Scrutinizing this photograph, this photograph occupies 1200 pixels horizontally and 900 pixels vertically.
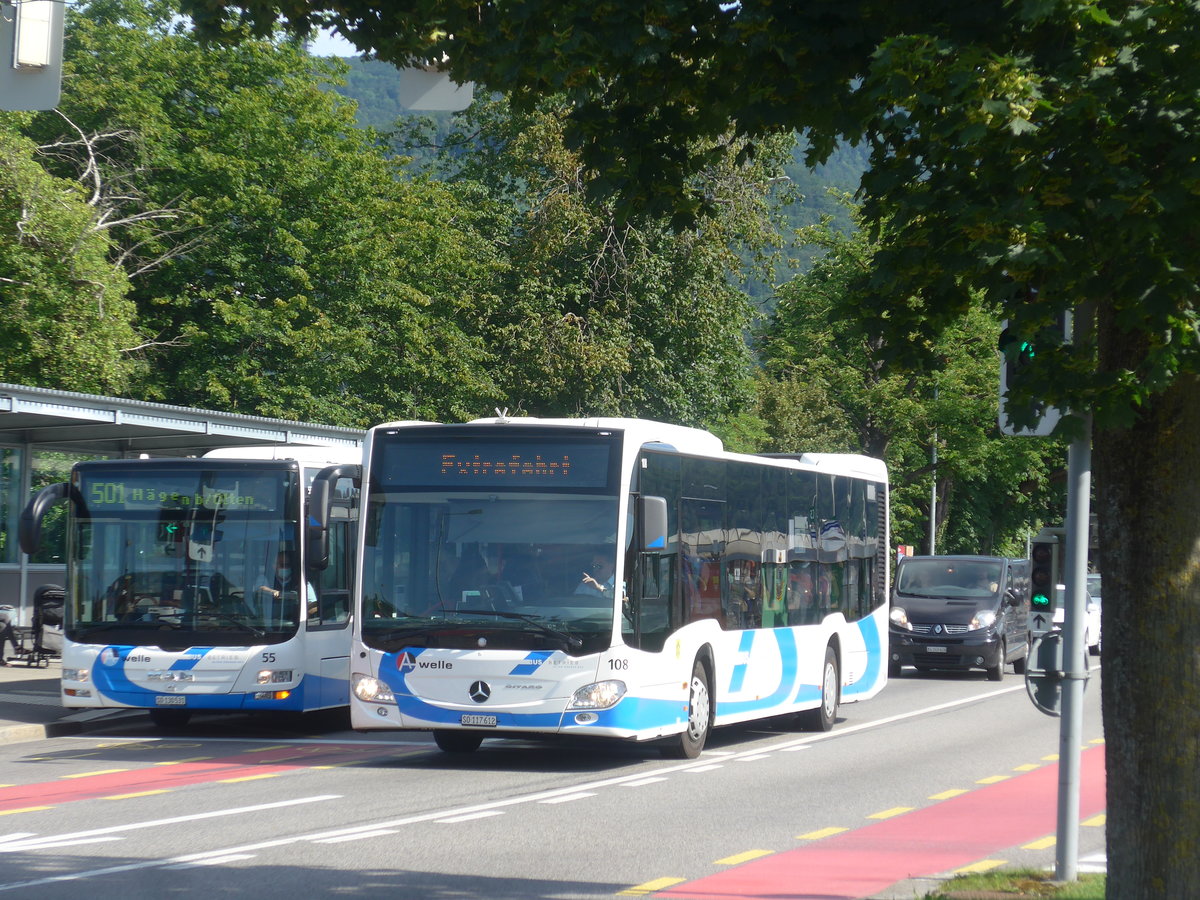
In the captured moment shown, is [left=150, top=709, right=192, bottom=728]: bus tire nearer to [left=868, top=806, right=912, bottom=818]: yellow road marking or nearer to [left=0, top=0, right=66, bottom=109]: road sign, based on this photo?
[left=868, top=806, right=912, bottom=818]: yellow road marking

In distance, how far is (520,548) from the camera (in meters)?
13.8

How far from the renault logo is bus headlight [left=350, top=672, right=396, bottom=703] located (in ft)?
2.27

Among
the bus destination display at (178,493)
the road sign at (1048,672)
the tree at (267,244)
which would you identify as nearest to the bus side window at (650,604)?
the bus destination display at (178,493)

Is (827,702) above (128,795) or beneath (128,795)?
above

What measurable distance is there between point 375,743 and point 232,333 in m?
25.1

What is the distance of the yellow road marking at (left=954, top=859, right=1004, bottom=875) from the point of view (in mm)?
9071

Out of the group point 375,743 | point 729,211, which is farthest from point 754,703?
point 729,211

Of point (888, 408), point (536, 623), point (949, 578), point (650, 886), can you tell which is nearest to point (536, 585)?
point (536, 623)

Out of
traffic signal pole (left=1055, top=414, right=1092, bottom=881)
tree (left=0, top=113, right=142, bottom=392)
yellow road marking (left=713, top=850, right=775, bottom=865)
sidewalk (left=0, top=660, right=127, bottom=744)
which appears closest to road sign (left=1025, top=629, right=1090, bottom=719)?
traffic signal pole (left=1055, top=414, right=1092, bottom=881)

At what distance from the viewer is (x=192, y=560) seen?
55.0ft

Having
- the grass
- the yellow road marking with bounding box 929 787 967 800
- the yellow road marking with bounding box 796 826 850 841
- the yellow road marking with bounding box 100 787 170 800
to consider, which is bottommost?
the yellow road marking with bounding box 100 787 170 800

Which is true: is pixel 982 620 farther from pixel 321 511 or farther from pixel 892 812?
pixel 892 812

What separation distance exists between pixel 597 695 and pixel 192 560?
5.29 m

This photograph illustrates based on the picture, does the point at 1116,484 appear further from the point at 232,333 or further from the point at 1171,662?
the point at 232,333
